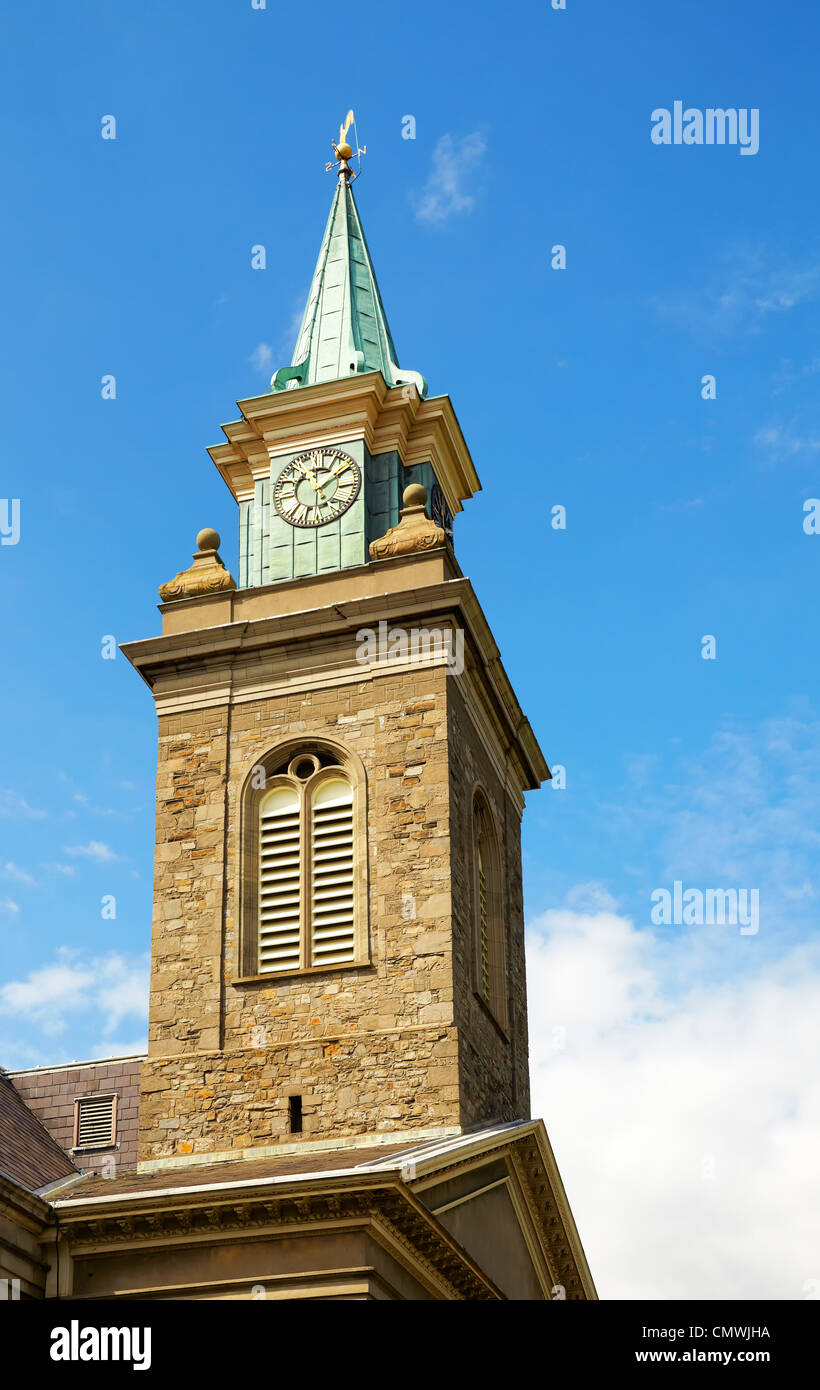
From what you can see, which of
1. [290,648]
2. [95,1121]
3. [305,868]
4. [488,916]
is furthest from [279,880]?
[95,1121]

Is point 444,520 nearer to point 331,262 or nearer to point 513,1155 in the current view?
point 331,262

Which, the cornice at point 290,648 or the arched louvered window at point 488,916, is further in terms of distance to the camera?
the arched louvered window at point 488,916

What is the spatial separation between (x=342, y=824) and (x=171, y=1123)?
4772 mm

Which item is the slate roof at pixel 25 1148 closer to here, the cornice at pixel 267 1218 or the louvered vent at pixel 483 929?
the cornice at pixel 267 1218

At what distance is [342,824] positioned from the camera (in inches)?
1032

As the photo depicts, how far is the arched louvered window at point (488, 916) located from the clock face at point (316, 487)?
17.0ft

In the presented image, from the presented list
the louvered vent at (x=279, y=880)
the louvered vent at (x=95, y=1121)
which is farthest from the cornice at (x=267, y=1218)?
the louvered vent at (x=95, y=1121)

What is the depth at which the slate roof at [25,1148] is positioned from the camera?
944 inches

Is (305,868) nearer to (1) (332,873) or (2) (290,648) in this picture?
(1) (332,873)

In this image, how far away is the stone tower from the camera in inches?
962

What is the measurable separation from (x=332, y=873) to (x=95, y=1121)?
5.58m

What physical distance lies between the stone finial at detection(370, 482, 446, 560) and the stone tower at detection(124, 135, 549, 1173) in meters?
0.04

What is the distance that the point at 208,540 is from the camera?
95.7 feet
